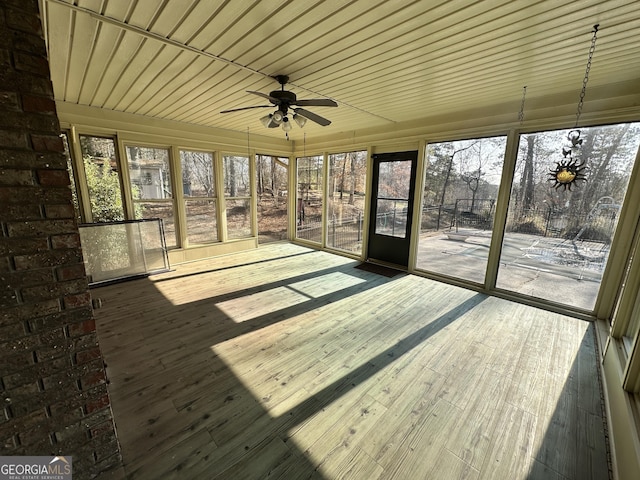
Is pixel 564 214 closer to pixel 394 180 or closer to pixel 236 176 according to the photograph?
pixel 394 180

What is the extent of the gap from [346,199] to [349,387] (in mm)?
4513

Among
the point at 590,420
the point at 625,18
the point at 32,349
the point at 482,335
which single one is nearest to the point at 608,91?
the point at 625,18

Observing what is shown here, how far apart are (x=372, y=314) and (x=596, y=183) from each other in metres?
3.11

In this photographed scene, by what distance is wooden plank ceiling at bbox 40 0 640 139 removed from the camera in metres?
1.73

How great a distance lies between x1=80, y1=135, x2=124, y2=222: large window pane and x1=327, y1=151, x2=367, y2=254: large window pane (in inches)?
163

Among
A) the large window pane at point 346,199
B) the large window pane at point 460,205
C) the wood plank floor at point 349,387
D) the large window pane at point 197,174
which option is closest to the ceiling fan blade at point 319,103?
the wood plank floor at point 349,387

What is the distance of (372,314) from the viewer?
10.6ft

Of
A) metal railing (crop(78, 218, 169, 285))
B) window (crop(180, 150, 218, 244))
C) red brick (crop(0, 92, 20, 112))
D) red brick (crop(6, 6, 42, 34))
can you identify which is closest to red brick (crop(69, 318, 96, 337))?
red brick (crop(0, 92, 20, 112))

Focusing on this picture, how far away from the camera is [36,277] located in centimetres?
109

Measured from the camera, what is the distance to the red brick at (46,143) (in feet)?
3.43

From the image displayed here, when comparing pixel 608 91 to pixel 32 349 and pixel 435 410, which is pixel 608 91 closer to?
pixel 435 410

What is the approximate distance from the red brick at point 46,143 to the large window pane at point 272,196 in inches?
210

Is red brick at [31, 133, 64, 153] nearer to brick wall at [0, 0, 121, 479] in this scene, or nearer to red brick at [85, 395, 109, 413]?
brick wall at [0, 0, 121, 479]

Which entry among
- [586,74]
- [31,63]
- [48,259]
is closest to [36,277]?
[48,259]
